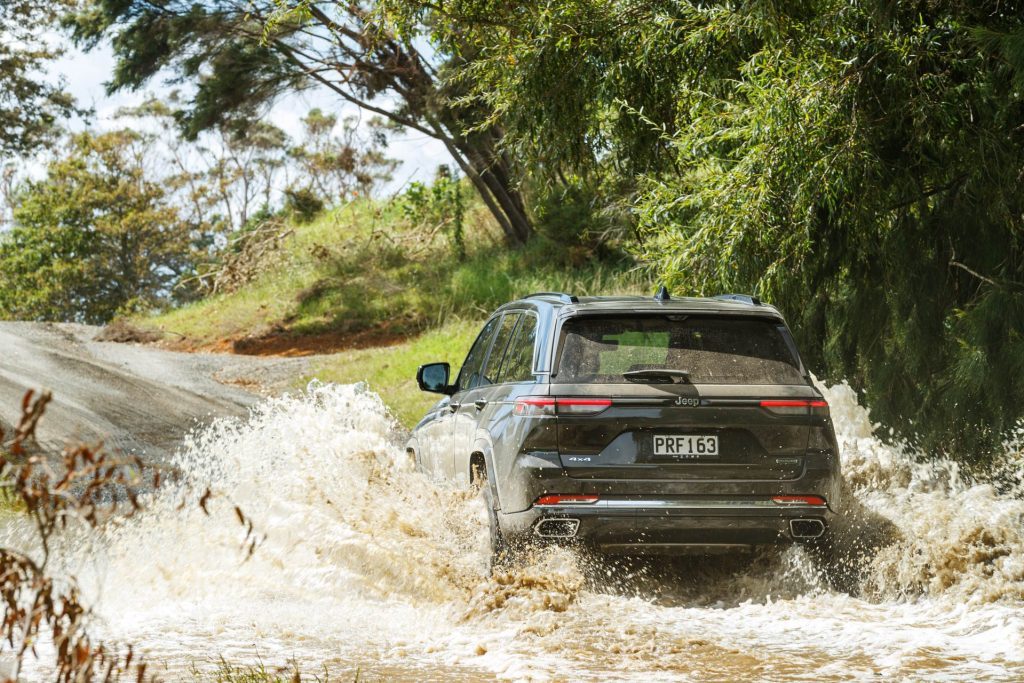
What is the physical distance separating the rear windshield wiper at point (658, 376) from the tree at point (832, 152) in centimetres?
329

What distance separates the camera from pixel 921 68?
349 inches

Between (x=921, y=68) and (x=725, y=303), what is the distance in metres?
3.57

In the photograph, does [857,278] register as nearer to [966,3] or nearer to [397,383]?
[966,3]

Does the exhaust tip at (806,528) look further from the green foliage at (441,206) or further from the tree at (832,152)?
the green foliage at (441,206)

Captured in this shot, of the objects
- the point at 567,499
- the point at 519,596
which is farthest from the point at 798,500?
the point at 519,596

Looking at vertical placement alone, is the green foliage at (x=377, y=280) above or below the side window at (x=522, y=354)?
above

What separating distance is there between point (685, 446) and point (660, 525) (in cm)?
43

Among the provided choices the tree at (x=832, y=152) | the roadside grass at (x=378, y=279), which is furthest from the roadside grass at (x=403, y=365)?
the tree at (x=832, y=152)

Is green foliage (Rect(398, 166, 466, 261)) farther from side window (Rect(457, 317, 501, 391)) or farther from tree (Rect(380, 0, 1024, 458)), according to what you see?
side window (Rect(457, 317, 501, 391))

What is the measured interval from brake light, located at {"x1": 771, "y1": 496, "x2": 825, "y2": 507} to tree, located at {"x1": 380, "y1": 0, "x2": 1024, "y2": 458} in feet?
10.1

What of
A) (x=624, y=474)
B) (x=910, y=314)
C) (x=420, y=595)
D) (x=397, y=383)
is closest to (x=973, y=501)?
(x=910, y=314)

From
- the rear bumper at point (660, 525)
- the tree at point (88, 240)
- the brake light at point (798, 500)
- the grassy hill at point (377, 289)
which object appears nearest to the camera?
the rear bumper at point (660, 525)

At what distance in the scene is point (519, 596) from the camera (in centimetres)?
589

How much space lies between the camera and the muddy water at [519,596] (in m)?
5.09
